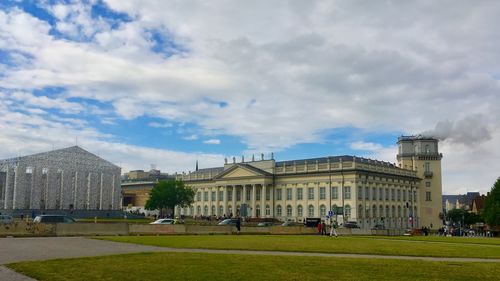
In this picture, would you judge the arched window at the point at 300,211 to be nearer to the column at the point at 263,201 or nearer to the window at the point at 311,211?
the window at the point at 311,211

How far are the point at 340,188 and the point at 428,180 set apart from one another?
108 feet

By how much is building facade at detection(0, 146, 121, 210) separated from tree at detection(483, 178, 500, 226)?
8213 centimetres

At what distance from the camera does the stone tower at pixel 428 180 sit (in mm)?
136375

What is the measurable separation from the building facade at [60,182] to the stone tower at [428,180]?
251 feet

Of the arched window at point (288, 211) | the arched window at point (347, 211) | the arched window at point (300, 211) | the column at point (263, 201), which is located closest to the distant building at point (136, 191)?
the column at point (263, 201)

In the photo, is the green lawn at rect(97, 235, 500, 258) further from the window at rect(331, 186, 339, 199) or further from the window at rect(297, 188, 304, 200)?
the window at rect(297, 188, 304, 200)

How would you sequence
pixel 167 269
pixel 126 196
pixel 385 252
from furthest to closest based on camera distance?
pixel 126 196 < pixel 385 252 < pixel 167 269

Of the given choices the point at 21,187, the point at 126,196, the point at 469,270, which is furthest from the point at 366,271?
the point at 126,196

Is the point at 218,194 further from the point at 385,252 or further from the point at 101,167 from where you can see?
the point at 385,252

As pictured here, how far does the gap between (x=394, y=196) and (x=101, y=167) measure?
70.6 metres

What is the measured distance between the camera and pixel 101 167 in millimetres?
126875

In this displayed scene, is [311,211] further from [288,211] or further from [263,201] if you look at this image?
[263,201]

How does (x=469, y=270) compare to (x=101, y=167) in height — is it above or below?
below

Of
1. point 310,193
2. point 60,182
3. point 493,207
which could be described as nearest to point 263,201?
point 310,193
